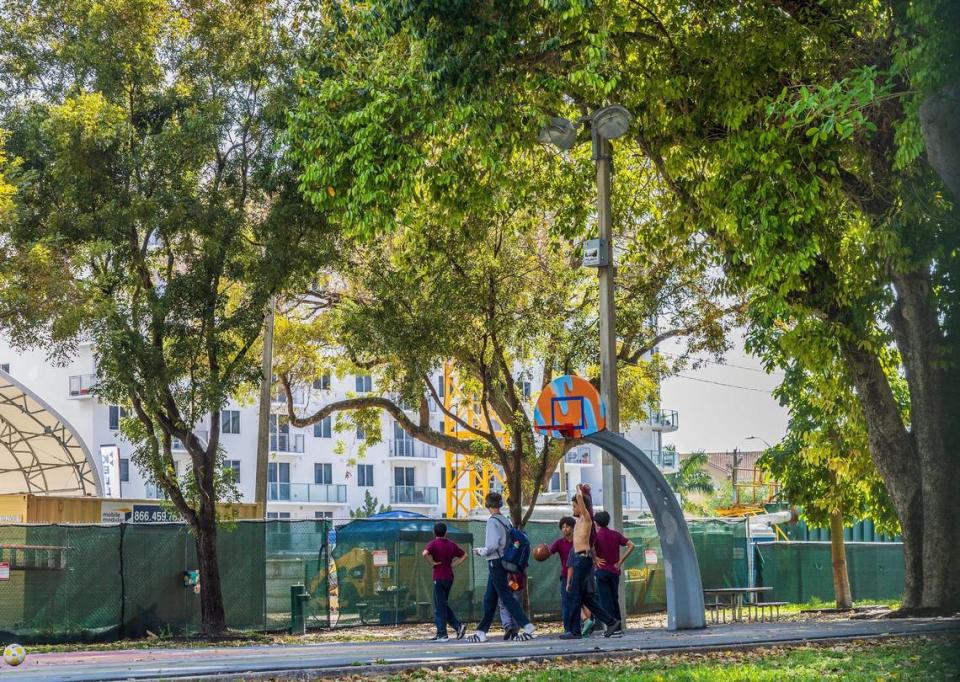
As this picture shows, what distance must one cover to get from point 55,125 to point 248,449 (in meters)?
50.7

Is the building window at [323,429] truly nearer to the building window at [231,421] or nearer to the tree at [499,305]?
the building window at [231,421]

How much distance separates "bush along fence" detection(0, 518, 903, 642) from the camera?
68.2 ft

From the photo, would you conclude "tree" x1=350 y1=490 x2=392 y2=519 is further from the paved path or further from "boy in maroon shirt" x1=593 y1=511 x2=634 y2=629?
the paved path

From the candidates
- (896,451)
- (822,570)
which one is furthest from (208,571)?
(822,570)

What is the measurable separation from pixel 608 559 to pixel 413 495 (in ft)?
210

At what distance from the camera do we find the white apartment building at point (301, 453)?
208 ft

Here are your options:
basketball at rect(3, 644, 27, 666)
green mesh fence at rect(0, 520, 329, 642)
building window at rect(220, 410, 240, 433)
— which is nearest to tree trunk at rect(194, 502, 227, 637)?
green mesh fence at rect(0, 520, 329, 642)

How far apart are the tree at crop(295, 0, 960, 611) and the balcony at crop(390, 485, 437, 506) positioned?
59.5 metres

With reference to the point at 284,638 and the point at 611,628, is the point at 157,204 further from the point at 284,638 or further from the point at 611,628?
the point at 611,628

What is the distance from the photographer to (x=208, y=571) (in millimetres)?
21578

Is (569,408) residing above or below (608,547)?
above

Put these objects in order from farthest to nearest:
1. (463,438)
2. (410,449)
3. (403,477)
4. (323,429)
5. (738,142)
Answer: (410,449) → (403,477) → (323,429) → (463,438) → (738,142)

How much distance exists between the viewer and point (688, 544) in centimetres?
1560

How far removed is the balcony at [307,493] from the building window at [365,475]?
6.17ft
